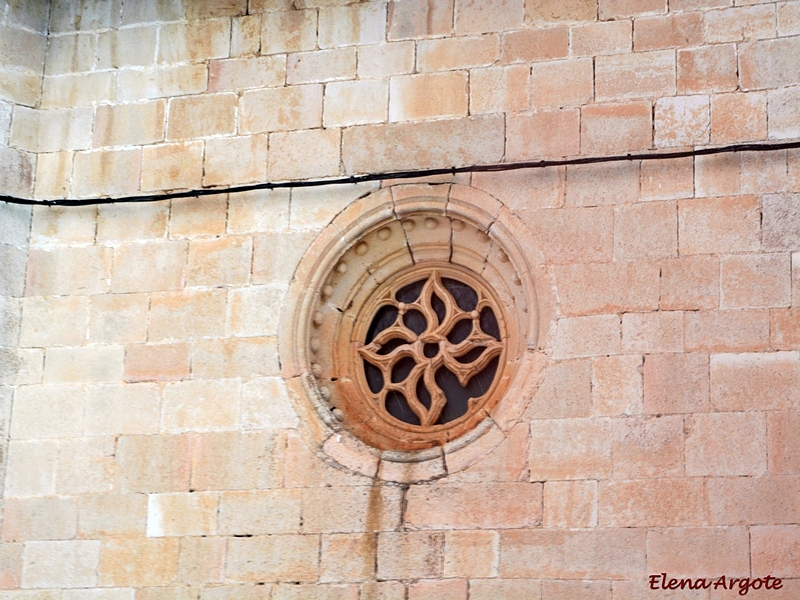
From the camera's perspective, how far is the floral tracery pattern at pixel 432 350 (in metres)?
7.07

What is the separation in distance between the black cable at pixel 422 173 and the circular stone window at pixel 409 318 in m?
0.10

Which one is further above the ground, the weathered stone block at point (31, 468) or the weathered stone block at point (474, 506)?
the weathered stone block at point (31, 468)

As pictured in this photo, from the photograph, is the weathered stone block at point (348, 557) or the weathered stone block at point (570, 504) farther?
the weathered stone block at point (348, 557)

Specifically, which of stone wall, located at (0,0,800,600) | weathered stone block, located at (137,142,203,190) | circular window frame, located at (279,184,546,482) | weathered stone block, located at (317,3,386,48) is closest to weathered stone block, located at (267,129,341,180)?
stone wall, located at (0,0,800,600)

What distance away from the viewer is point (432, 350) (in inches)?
282

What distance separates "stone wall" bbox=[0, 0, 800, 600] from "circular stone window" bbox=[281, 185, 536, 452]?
12 centimetres

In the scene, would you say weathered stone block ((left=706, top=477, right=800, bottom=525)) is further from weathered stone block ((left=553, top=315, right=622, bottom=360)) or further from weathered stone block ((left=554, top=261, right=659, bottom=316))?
weathered stone block ((left=554, top=261, right=659, bottom=316))

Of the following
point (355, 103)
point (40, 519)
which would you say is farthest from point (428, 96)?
point (40, 519)

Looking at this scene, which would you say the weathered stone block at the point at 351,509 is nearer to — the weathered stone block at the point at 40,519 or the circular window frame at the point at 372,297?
the circular window frame at the point at 372,297

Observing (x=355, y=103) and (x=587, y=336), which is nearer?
(x=587, y=336)

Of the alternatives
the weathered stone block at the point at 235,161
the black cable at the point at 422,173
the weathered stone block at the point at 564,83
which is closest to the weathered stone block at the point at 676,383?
the black cable at the point at 422,173

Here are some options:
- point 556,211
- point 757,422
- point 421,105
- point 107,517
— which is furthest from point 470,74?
point 107,517

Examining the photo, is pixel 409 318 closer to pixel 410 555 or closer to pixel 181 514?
pixel 410 555

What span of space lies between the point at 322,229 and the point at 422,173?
60 centimetres
